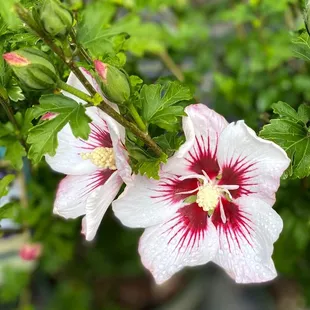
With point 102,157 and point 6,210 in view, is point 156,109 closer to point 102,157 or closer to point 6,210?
point 102,157

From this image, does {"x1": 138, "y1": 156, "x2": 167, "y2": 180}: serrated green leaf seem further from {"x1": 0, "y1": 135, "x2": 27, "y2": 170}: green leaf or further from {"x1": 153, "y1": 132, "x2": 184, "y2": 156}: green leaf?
{"x1": 0, "y1": 135, "x2": 27, "y2": 170}: green leaf

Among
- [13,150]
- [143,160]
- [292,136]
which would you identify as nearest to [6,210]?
[13,150]

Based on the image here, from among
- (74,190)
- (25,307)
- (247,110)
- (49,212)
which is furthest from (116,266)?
(74,190)

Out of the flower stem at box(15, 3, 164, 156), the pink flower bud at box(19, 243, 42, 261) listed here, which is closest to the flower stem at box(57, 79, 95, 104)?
the flower stem at box(15, 3, 164, 156)

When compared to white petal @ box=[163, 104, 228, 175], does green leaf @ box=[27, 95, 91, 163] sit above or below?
above

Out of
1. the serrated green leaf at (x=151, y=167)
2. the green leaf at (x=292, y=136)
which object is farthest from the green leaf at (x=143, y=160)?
the green leaf at (x=292, y=136)

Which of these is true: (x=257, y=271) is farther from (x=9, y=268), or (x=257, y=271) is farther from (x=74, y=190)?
(x=9, y=268)

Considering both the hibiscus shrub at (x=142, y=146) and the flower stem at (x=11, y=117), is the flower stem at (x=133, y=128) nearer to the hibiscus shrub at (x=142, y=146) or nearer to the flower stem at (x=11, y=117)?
the hibiscus shrub at (x=142, y=146)
